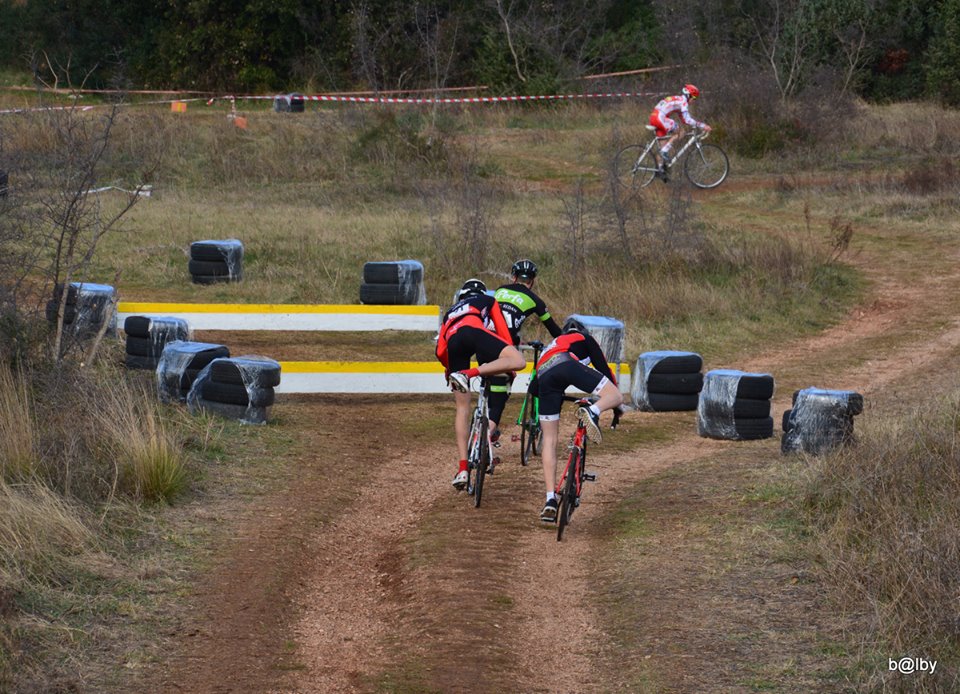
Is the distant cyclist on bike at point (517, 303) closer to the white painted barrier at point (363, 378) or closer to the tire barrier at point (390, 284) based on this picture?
the white painted barrier at point (363, 378)

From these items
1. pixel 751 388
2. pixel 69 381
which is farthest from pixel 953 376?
pixel 69 381

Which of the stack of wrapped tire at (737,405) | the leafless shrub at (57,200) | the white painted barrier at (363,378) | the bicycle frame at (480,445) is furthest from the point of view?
the white painted barrier at (363,378)

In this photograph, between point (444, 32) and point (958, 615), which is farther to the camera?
point (444, 32)

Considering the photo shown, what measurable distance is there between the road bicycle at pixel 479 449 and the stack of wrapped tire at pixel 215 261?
29.3 feet

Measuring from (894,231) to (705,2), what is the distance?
21.3 meters

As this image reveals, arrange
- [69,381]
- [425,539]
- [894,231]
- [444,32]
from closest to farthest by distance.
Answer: [425,539] → [69,381] → [894,231] → [444,32]

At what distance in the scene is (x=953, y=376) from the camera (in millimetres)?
13859

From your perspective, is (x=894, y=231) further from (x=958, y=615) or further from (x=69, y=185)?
(x=958, y=615)

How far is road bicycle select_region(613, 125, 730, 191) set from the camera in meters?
21.7

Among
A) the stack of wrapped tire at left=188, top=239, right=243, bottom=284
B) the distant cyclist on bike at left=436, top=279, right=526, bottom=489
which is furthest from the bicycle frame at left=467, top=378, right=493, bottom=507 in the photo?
the stack of wrapped tire at left=188, top=239, right=243, bottom=284

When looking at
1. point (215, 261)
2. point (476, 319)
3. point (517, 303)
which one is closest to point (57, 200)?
point (215, 261)

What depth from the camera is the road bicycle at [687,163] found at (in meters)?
21.7

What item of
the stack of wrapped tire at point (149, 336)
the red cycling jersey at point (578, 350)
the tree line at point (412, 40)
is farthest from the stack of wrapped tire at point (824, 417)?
the tree line at point (412, 40)

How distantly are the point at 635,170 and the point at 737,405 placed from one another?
10.1 m
